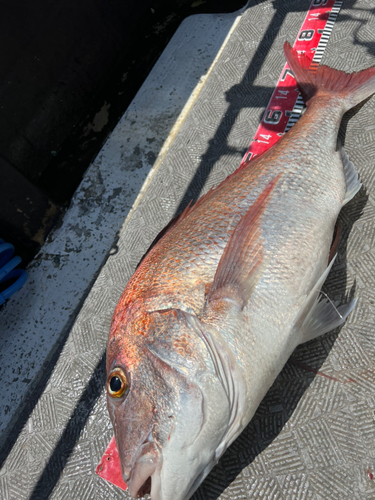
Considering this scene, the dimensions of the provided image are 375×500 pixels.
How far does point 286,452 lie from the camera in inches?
76.8

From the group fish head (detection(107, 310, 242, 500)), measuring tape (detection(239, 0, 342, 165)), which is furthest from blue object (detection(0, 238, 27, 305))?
measuring tape (detection(239, 0, 342, 165))

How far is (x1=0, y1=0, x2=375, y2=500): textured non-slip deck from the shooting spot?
192 centimetres

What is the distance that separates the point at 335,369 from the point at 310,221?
925 millimetres

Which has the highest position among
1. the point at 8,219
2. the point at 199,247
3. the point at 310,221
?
the point at 8,219

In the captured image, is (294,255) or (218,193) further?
(218,193)

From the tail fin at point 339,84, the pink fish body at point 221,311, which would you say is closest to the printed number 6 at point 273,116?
the tail fin at point 339,84

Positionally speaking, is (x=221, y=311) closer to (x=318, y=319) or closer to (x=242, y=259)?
(x=242, y=259)

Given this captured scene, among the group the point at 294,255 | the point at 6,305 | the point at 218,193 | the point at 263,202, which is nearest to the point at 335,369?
the point at 294,255

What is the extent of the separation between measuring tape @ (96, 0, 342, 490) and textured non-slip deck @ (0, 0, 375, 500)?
83mm

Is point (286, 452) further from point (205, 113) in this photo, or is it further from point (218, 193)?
point (205, 113)

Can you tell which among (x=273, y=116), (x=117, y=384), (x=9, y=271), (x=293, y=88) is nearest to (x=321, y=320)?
(x=117, y=384)

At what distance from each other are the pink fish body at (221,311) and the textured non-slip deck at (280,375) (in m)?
0.36

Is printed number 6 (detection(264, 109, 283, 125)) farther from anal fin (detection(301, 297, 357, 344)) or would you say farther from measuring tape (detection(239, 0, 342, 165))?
anal fin (detection(301, 297, 357, 344))

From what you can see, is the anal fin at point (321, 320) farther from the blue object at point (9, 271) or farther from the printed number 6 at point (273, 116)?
the blue object at point (9, 271)
